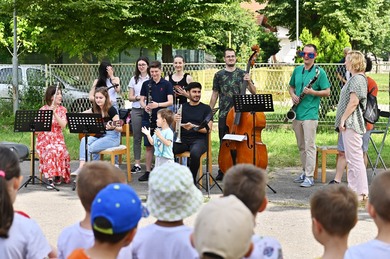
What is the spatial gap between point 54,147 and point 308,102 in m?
3.85

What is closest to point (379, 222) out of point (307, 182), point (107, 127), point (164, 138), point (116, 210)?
point (116, 210)

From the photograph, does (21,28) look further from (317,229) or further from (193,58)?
(317,229)

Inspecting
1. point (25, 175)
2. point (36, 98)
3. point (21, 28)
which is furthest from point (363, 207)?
point (21, 28)

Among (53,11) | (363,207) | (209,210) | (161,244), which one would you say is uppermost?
(53,11)

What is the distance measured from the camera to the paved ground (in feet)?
23.0

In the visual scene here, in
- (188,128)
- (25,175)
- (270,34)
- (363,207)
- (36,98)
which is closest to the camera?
(363,207)

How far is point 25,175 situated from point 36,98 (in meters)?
7.77

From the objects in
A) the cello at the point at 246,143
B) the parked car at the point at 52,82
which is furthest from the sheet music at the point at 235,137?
the parked car at the point at 52,82

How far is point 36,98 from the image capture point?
18.3 m

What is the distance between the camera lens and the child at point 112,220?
301 centimetres

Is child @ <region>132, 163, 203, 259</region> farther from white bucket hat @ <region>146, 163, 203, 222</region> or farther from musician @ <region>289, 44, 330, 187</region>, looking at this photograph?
musician @ <region>289, 44, 330, 187</region>

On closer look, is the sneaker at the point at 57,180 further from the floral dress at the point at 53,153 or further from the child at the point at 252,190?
the child at the point at 252,190

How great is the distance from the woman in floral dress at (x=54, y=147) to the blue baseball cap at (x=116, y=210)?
7.21 meters

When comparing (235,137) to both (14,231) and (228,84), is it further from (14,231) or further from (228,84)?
(14,231)
